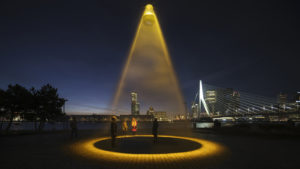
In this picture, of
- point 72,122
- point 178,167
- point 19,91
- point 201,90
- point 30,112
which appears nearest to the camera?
point 178,167

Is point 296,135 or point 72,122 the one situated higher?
point 72,122

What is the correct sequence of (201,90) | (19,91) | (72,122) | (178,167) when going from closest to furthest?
1. (178,167)
2. (72,122)
3. (19,91)
4. (201,90)

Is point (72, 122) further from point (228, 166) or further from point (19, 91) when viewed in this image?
point (228, 166)

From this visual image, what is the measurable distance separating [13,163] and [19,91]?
18.7 m

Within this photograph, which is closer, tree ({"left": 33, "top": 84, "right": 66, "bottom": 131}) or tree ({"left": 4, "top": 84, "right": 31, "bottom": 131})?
tree ({"left": 4, "top": 84, "right": 31, "bottom": 131})

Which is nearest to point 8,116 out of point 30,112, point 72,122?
point 30,112

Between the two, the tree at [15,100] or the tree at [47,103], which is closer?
the tree at [15,100]

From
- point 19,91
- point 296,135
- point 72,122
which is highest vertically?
point 19,91

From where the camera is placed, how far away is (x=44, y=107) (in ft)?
85.8

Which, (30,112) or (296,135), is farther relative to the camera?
(30,112)

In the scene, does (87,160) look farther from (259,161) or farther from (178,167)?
(259,161)

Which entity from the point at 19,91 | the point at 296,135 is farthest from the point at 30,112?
the point at 296,135

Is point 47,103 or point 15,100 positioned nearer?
point 15,100

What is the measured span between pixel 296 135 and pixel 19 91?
105ft
